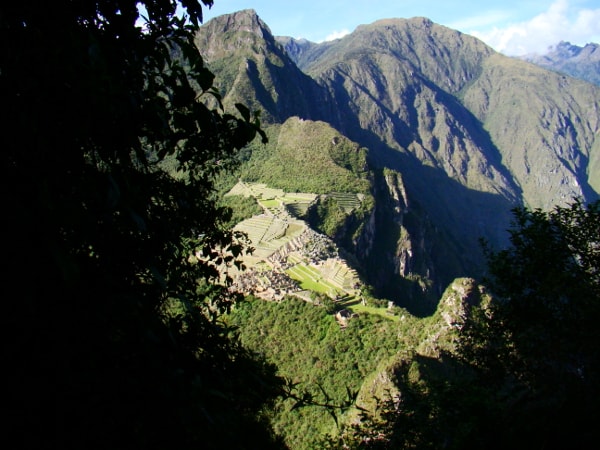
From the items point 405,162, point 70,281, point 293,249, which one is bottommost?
point 293,249

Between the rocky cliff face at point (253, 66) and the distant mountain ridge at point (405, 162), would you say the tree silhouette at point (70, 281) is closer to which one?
the distant mountain ridge at point (405, 162)

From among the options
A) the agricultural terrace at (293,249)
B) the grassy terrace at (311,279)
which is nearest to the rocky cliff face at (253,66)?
the agricultural terrace at (293,249)

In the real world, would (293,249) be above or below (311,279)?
above

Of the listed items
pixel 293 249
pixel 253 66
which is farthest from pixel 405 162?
pixel 293 249

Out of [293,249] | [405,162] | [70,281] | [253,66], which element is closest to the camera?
[70,281]

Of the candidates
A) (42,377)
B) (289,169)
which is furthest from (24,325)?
(289,169)

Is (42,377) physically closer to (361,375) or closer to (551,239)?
(551,239)

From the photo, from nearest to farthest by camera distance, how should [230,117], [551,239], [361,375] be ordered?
1. [230,117]
2. [551,239]
3. [361,375]

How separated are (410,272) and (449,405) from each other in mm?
62202

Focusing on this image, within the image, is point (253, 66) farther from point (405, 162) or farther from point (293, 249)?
point (405, 162)

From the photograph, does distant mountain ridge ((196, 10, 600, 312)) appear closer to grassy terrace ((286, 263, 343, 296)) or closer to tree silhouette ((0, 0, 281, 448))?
grassy terrace ((286, 263, 343, 296))

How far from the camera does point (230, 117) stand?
7.64 feet

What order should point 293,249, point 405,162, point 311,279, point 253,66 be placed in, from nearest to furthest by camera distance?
point 311,279 < point 293,249 < point 253,66 < point 405,162

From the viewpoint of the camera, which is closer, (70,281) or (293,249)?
(70,281)
